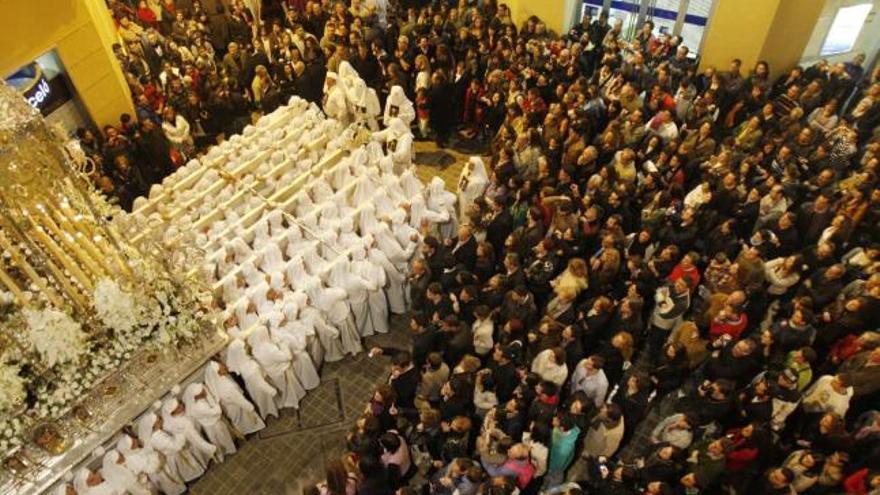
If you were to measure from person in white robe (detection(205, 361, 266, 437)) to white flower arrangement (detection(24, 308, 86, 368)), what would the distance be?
53.3 inches

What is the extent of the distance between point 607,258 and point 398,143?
399 centimetres

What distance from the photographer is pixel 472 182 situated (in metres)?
9.60

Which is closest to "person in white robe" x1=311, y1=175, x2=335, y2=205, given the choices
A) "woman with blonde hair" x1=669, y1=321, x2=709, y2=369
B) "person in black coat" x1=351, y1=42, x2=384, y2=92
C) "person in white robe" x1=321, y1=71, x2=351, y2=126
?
"person in white robe" x1=321, y1=71, x2=351, y2=126

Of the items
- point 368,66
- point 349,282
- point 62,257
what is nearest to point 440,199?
point 349,282

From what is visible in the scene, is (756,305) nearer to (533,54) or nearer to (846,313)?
(846,313)

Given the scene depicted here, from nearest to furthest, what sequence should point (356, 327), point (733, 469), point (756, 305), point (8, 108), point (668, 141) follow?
point (8, 108), point (733, 469), point (756, 305), point (356, 327), point (668, 141)

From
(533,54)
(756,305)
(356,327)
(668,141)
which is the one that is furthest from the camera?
(533,54)

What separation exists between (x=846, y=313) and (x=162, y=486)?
7662 millimetres

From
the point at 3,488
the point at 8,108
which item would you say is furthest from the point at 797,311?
the point at 3,488

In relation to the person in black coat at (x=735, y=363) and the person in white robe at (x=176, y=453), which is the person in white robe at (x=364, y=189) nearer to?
the person in white robe at (x=176, y=453)

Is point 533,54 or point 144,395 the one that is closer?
point 144,395

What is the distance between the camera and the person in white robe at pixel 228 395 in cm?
732

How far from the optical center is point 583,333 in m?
7.38

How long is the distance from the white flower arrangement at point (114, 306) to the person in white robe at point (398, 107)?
5.40 meters
